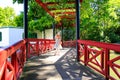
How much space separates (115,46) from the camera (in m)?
5.90

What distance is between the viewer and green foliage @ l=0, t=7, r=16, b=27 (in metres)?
52.3

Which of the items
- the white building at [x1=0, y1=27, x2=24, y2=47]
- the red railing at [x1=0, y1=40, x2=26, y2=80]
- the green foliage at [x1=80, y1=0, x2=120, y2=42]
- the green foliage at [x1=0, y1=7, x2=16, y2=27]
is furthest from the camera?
the green foliage at [x1=0, y1=7, x2=16, y2=27]

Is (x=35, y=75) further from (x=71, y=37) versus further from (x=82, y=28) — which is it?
(x=71, y=37)

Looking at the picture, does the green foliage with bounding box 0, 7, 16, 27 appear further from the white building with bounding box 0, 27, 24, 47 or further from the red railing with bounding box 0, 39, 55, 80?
the red railing with bounding box 0, 39, 55, 80

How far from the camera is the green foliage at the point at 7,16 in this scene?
52344 millimetres

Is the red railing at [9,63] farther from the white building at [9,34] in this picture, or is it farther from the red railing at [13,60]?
the white building at [9,34]

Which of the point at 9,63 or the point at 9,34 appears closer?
the point at 9,63

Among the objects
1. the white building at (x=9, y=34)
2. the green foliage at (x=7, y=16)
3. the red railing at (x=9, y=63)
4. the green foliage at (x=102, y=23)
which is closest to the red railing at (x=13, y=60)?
the red railing at (x=9, y=63)

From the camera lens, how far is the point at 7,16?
5388 cm

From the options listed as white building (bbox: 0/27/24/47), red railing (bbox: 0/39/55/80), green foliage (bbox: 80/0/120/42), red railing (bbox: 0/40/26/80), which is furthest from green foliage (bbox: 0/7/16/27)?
red railing (bbox: 0/40/26/80)

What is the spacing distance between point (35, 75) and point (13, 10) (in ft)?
164

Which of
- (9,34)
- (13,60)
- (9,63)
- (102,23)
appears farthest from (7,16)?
(9,63)

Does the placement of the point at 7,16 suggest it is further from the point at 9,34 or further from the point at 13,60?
the point at 13,60

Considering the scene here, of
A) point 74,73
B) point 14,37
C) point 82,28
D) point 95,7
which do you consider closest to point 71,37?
point 82,28
